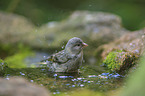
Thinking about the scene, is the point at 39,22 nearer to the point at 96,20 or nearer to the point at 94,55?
the point at 96,20

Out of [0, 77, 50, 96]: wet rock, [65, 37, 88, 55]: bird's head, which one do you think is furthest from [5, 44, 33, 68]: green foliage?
[0, 77, 50, 96]: wet rock

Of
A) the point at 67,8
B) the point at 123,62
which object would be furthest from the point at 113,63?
the point at 67,8

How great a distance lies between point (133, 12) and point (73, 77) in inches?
218

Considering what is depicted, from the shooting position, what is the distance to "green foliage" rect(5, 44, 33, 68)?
17.9 ft

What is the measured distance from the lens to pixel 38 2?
36.4 feet

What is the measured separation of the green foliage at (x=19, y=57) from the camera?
17.9ft

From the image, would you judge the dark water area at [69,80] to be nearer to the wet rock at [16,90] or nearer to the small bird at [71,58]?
the small bird at [71,58]

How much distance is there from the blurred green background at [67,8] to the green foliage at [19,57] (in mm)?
2870

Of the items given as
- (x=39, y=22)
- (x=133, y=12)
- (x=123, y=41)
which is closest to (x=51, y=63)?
(x=123, y=41)

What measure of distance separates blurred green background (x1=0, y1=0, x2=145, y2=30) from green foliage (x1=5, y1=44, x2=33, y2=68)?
2870 millimetres

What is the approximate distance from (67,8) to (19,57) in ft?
17.1

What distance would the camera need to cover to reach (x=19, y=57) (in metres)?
6.40

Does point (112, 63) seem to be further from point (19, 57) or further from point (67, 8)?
point (67, 8)

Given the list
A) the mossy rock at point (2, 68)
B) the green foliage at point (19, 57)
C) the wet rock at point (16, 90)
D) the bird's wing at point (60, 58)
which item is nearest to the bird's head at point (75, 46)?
the bird's wing at point (60, 58)
